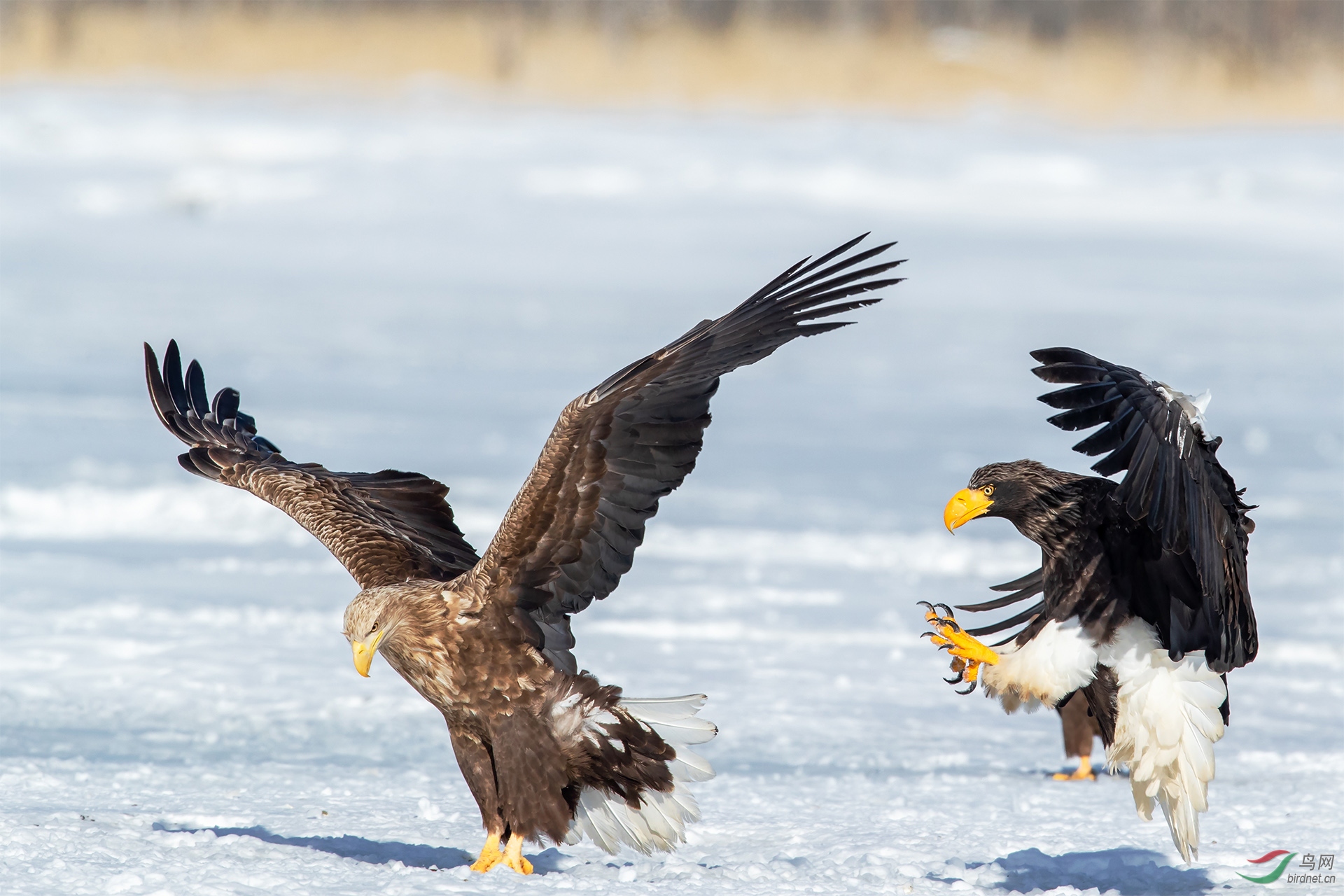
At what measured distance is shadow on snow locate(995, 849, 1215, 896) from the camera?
468 cm

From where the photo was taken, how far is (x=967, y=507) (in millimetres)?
4430

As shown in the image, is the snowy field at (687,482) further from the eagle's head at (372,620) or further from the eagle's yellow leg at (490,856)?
the eagle's head at (372,620)

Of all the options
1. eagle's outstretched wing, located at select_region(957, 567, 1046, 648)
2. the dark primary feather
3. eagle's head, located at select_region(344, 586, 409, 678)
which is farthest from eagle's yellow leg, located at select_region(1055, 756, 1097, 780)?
eagle's head, located at select_region(344, 586, 409, 678)

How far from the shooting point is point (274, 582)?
353 inches

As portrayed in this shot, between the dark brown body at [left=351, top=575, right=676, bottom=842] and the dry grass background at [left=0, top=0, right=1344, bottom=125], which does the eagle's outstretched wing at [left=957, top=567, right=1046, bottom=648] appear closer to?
the dark brown body at [left=351, top=575, right=676, bottom=842]

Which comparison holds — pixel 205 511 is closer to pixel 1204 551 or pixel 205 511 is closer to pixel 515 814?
pixel 515 814

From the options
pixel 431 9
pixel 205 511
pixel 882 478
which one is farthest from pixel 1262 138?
pixel 205 511

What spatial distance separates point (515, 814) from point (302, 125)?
23.9 m

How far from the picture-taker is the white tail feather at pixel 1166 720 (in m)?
4.41

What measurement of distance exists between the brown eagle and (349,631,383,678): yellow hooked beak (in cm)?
2

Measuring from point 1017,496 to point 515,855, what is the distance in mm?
1745

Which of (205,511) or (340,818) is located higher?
(205,511)

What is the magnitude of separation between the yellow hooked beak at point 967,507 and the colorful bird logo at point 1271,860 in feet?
4.42

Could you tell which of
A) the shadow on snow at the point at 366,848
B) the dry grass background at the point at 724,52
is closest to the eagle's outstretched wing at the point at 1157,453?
the shadow on snow at the point at 366,848
